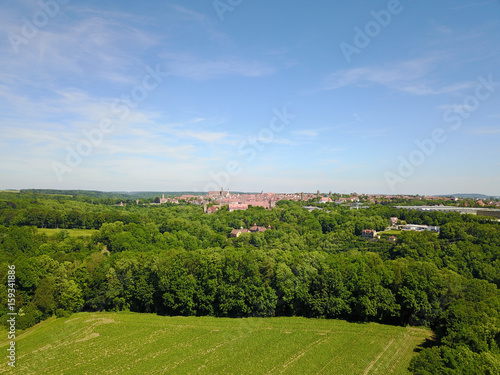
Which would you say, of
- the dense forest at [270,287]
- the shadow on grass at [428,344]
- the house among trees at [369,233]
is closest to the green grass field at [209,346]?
the shadow on grass at [428,344]

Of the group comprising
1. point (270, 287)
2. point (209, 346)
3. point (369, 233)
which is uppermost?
point (369, 233)

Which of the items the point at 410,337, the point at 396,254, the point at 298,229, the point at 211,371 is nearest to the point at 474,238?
the point at 396,254

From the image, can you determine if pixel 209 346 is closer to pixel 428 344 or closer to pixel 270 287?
pixel 270 287

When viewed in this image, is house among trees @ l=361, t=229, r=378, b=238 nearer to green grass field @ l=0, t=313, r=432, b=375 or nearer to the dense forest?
the dense forest

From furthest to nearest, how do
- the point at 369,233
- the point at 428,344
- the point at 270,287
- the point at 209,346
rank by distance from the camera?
1. the point at 369,233
2. the point at 270,287
3. the point at 428,344
4. the point at 209,346

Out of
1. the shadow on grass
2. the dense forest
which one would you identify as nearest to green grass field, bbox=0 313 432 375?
the shadow on grass

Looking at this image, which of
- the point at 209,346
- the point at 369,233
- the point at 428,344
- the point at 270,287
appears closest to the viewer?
the point at 209,346

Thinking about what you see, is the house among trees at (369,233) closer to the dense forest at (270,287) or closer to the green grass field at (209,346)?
the dense forest at (270,287)

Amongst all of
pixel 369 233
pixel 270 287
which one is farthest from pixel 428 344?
pixel 369 233
